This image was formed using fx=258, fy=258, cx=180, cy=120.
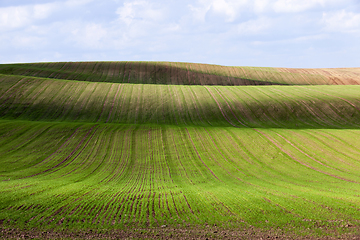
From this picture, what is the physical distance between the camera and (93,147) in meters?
34.7

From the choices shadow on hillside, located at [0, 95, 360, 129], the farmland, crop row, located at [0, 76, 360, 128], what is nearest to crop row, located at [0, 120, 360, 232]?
the farmland

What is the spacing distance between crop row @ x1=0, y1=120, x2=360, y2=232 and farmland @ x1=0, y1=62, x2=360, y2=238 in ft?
0.38

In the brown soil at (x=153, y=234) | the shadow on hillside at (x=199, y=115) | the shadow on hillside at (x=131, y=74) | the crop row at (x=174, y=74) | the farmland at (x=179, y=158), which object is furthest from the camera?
the crop row at (x=174, y=74)

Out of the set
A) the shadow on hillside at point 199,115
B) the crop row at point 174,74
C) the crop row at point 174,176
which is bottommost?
the crop row at point 174,176

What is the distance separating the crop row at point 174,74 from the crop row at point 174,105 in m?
20.4

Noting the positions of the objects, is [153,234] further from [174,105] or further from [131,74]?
[131,74]

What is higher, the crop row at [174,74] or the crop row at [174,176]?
the crop row at [174,74]

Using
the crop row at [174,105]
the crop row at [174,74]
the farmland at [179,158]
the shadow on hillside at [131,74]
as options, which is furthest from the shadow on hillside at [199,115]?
the crop row at [174,74]

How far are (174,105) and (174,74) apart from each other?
37.4 m

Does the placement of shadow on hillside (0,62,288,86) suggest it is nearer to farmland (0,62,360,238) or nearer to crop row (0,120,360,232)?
farmland (0,62,360,238)

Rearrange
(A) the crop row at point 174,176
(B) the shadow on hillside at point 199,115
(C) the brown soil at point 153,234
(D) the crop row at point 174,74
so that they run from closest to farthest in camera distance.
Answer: (C) the brown soil at point 153,234 → (A) the crop row at point 174,176 → (B) the shadow on hillside at point 199,115 → (D) the crop row at point 174,74

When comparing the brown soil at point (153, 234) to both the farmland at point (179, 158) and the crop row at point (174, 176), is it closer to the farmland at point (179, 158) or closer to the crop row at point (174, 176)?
the farmland at point (179, 158)

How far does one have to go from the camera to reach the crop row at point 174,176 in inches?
611

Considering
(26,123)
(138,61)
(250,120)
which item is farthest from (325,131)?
(138,61)
